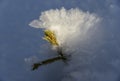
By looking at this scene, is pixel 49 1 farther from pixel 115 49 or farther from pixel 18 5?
pixel 115 49

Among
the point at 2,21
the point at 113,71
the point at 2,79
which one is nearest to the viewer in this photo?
the point at 113,71

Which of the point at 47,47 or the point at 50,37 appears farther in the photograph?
the point at 47,47

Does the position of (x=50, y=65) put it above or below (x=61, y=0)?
below

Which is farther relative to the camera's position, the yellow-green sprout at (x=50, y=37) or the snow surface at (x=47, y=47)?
the snow surface at (x=47, y=47)

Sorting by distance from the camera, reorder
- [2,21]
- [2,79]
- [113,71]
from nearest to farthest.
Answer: [113,71] < [2,79] < [2,21]

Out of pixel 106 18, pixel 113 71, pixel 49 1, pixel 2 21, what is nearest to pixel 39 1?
pixel 49 1

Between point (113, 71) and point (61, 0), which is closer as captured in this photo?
point (113, 71)

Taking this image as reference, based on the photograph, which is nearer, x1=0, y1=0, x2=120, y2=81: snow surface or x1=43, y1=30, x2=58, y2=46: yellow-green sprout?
x1=43, y1=30, x2=58, y2=46: yellow-green sprout

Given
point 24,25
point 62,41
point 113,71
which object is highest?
point 24,25
